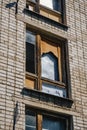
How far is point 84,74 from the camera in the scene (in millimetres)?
11727

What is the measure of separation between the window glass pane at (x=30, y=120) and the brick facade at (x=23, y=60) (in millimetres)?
256

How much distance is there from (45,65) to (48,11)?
1.95m

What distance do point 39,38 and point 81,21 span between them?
2.05 meters

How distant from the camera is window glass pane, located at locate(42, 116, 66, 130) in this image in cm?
1026

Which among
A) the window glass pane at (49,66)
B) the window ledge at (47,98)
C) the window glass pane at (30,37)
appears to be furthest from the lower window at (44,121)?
the window glass pane at (30,37)

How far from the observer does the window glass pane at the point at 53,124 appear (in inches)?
404

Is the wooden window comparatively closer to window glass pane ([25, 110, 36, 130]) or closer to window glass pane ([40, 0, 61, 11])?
window glass pane ([25, 110, 36, 130])

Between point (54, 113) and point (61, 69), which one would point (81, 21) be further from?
point (54, 113)

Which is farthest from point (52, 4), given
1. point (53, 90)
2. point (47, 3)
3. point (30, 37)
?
point (53, 90)

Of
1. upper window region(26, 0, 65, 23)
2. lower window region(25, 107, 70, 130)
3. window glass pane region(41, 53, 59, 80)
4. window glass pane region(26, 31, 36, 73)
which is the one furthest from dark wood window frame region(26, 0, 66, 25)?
lower window region(25, 107, 70, 130)

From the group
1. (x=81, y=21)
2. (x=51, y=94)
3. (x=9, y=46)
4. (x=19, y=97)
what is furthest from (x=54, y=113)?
(x=81, y=21)

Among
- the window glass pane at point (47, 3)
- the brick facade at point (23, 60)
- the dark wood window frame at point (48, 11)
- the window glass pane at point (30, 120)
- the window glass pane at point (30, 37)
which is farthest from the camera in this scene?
the window glass pane at point (47, 3)

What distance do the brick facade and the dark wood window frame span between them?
0.54ft

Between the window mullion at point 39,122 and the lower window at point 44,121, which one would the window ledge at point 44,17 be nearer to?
the lower window at point 44,121
